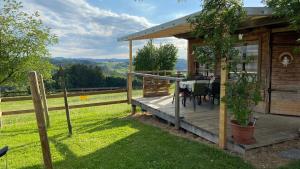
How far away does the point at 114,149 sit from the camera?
4.87 metres

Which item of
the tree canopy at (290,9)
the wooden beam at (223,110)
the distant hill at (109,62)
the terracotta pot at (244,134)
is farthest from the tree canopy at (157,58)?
the tree canopy at (290,9)

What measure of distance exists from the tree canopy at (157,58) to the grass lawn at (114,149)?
1912 centimetres

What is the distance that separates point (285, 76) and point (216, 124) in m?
2.44

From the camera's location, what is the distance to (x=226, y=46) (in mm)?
4156

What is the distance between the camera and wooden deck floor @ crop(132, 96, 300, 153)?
4.65 m

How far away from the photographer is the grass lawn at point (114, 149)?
411cm

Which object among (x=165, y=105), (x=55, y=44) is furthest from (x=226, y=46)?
(x=55, y=44)

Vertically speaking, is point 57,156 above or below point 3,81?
below

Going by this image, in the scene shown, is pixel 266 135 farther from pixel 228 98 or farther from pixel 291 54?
pixel 291 54

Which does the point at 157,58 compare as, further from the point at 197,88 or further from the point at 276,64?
the point at 276,64

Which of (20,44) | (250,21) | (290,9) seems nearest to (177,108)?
(250,21)

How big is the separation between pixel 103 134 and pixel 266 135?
349cm

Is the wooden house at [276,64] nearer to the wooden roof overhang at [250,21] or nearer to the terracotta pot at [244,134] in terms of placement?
the wooden roof overhang at [250,21]

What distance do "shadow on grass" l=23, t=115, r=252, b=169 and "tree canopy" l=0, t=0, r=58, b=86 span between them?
134 inches
